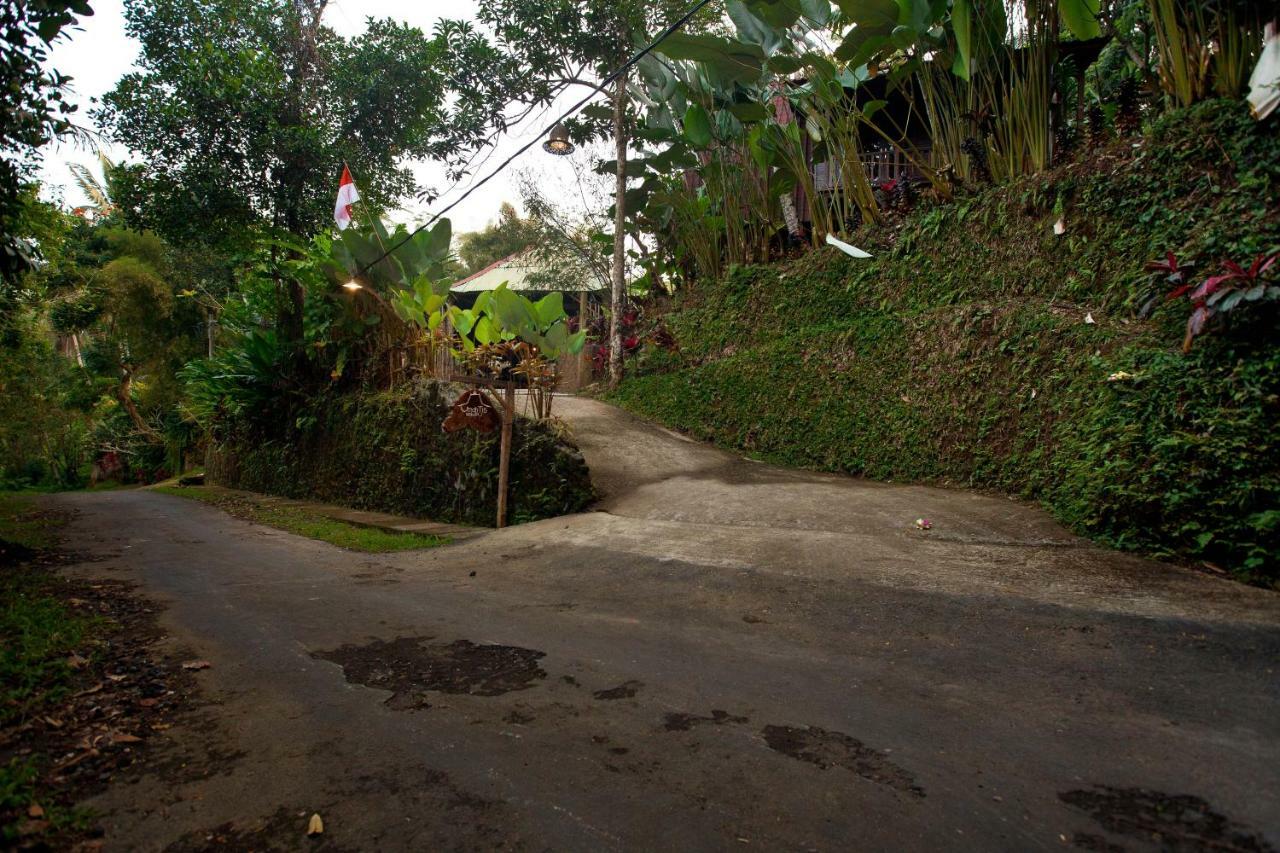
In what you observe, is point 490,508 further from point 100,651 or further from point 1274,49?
point 1274,49

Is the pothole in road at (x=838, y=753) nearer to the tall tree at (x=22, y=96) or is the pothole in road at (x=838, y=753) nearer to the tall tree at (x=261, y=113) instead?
the tall tree at (x=22, y=96)

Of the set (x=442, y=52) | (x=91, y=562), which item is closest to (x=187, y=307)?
(x=442, y=52)

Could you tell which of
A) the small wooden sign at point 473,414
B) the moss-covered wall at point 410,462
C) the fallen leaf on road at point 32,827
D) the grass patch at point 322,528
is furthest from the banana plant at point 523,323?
the fallen leaf on road at point 32,827

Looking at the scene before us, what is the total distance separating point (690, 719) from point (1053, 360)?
5902 mm

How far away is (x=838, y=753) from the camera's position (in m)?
2.68

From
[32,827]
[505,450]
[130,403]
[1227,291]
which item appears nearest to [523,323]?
[505,450]

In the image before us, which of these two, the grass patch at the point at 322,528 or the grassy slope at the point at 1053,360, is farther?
the grass patch at the point at 322,528

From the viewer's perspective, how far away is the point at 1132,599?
4.36 metres

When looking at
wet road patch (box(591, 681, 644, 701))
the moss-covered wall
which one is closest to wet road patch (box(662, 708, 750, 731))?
wet road patch (box(591, 681, 644, 701))

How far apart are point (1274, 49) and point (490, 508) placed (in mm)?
8422

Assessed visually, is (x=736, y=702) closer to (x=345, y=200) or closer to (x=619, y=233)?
(x=345, y=200)

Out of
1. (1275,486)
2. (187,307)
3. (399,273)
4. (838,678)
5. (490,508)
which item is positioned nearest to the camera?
(838,678)

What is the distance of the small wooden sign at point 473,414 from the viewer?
8055mm

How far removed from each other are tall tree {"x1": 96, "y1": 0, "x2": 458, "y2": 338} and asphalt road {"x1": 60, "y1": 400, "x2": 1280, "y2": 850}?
342 inches
